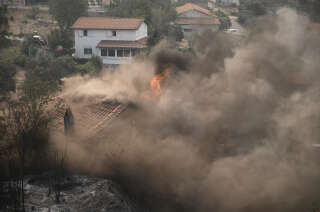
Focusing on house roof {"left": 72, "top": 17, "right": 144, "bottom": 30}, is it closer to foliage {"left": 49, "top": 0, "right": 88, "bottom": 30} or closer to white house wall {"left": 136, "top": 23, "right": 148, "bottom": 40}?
white house wall {"left": 136, "top": 23, "right": 148, "bottom": 40}

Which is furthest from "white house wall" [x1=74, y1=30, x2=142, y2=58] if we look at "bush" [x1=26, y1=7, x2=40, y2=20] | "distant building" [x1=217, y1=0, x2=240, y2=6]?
"distant building" [x1=217, y1=0, x2=240, y2=6]

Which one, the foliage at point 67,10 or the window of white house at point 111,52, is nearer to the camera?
the window of white house at point 111,52

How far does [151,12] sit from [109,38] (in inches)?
640

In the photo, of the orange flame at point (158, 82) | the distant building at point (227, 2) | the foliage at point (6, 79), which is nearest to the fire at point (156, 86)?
the orange flame at point (158, 82)

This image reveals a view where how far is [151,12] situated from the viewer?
3130 inches

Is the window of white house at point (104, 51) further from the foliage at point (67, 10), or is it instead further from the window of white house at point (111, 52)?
the foliage at point (67, 10)

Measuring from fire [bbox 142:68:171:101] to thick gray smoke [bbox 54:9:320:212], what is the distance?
43cm

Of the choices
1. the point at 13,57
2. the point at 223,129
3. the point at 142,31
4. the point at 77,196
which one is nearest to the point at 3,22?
the point at 13,57

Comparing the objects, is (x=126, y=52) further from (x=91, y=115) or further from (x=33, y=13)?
(x=91, y=115)

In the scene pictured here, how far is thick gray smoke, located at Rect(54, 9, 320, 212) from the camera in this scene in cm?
2088

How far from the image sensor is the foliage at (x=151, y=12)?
7538 cm

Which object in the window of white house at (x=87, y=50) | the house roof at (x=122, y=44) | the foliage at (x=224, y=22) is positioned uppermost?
the foliage at (x=224, y=22)

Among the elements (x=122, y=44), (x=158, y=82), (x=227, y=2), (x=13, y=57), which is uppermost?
(x=227, y=2)

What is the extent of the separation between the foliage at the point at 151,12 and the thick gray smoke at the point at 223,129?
45055 mm
